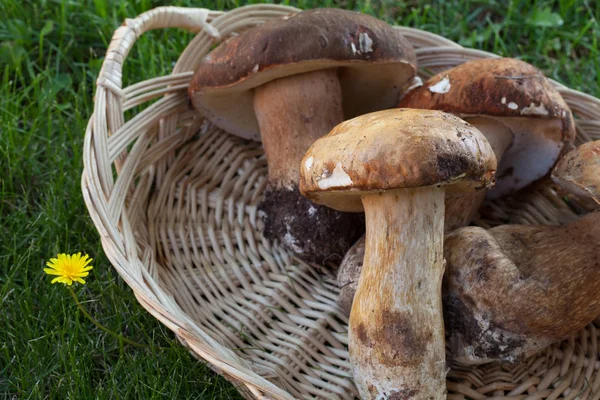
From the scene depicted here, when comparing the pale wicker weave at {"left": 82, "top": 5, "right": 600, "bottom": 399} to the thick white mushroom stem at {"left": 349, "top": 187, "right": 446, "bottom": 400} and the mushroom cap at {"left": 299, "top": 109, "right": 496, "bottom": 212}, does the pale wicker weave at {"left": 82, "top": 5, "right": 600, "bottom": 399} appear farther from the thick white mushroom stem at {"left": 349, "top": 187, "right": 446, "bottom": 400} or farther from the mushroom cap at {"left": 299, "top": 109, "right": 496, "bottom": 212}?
the mushroom cap at {"left": 299, "top": 109, "right": 496, "bottom": 212}

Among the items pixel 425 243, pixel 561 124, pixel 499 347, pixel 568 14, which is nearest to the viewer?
pixel 425 243

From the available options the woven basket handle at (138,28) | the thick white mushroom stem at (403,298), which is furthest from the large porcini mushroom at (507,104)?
the woven basket handle at (138,28)

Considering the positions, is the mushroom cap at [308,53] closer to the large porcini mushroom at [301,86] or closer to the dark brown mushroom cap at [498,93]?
the large porcini mushroom at [301,86]

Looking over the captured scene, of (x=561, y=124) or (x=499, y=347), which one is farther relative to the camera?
(x=561, y=124)

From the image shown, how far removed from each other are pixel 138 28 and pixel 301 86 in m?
0.63

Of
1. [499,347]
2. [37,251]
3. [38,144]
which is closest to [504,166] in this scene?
[499,347]

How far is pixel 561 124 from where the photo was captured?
6.65ft

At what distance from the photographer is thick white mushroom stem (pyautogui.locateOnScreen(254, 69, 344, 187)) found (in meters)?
2.18

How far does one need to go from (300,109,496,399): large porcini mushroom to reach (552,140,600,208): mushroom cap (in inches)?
12.1

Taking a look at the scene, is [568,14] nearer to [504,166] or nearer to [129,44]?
[504,166]

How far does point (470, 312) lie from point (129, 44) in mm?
1456

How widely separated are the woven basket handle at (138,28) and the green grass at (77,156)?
455 mm

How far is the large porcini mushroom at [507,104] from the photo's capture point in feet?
6.21

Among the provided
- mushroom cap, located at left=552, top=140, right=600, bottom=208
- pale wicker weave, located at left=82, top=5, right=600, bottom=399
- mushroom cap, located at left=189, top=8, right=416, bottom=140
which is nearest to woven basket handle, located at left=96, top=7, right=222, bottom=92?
pale wicker weave, located at left=82, top=5, right=600, bottom=399
